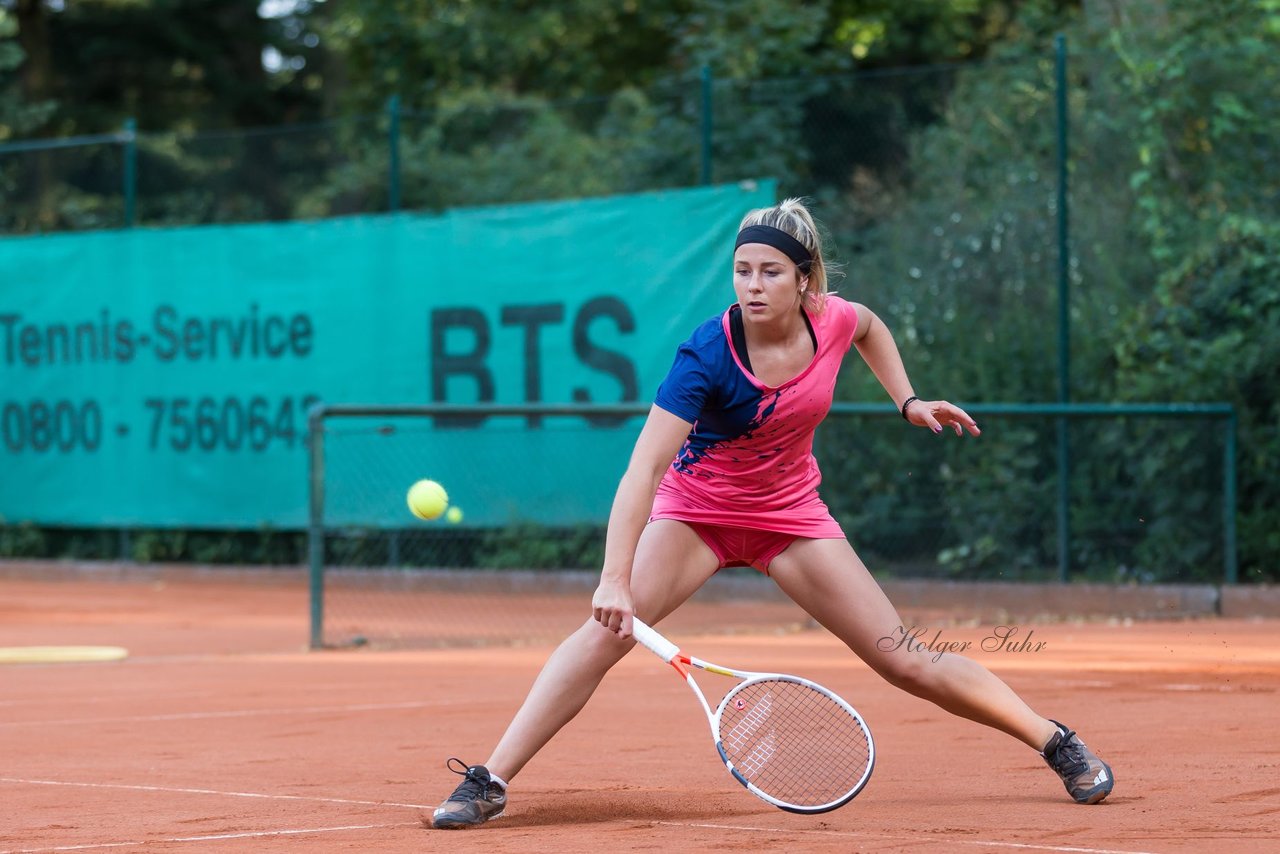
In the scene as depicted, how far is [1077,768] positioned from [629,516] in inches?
52.2

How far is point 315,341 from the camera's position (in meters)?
14.5

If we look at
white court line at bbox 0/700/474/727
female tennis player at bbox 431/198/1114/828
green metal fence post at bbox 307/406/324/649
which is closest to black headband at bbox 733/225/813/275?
female tennis player at bbox 431/198/1114/828

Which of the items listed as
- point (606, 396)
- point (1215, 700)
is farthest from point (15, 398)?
point (1215, 700)

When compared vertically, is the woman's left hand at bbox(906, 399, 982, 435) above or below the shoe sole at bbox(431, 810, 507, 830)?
above

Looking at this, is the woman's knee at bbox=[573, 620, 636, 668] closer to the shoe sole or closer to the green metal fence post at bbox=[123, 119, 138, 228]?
the shoe sole

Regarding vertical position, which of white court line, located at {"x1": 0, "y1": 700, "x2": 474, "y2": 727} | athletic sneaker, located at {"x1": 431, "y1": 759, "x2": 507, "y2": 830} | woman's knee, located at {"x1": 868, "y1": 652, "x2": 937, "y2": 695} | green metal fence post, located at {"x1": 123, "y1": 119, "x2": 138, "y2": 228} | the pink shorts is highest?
green metal fence post, located at {"x1": 123, "y1": 119, "x2": 138, "y2": 228}

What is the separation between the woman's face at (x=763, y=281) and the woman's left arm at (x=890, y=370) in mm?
369

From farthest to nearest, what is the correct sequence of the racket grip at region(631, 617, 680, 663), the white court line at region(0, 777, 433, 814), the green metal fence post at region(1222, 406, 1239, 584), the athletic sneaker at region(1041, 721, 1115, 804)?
the green metal fence post at region(1222, 406, 1239, 584) < the white court line at region(0, 777, 433, 814) < the athletic sneaker at region(1041, 721, 1115, 804) < the racket grip at region(631, 617, 680, 663)

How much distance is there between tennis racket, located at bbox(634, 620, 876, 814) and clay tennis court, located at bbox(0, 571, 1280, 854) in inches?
3.3

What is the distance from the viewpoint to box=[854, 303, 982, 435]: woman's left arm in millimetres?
5008

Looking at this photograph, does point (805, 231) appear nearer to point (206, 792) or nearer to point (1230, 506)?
point (206, 792)

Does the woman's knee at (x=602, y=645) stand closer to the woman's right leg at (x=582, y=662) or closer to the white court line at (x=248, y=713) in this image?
the woman's right leg at (x=582, y=662)

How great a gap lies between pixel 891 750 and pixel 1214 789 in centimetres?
129

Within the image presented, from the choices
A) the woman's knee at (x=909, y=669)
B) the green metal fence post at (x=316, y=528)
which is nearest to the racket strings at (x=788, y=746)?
the woman's knee at (x=909, y=669)
